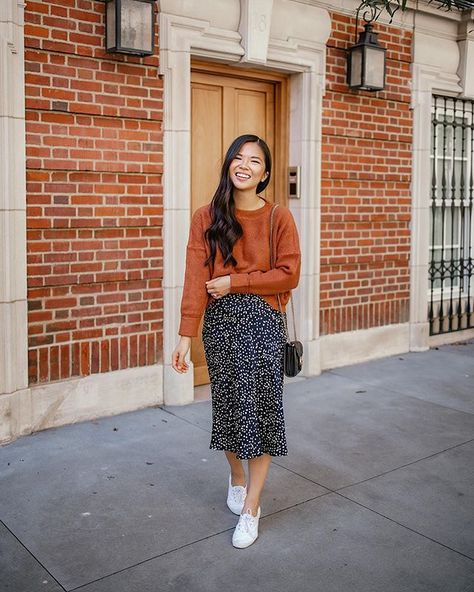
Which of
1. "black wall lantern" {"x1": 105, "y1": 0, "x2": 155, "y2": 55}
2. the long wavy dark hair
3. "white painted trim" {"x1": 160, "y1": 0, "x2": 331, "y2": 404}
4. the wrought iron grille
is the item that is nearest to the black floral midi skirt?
the long wavy dark hair

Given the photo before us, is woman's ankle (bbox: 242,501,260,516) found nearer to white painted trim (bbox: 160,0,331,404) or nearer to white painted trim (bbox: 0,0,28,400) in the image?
white painted trim (bbox: 0,0,28,400)

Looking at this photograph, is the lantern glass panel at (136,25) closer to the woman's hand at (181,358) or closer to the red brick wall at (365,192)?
the red brick wall at (365,192)

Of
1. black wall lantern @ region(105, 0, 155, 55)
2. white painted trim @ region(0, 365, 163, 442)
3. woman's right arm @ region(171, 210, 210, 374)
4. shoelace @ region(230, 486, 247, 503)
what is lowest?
shoelace @ region(230, 486, 247, 503)

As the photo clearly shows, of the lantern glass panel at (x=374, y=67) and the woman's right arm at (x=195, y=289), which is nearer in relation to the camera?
the woman's right arm at (x=195, y=289)

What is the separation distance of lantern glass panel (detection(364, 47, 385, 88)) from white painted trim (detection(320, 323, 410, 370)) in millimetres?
2455

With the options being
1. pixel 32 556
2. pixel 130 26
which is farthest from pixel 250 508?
pixel 130 26

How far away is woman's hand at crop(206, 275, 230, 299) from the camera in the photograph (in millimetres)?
3541

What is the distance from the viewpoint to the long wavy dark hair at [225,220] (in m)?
3.56

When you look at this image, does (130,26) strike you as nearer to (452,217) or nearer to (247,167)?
(247,167)

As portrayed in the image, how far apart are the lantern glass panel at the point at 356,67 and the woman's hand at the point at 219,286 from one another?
13.5 feet

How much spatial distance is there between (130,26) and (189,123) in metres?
0.89

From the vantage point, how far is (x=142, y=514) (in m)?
3.94

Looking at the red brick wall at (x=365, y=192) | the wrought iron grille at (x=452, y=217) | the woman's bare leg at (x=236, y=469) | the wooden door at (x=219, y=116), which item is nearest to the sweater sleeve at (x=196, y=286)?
the woman's bare leg at (x=236, y=469)

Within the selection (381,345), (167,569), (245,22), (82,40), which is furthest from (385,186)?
(167,569)
